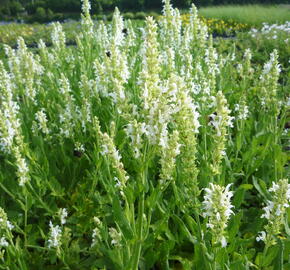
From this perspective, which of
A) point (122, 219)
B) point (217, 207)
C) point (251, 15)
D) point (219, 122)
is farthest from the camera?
point (251, 15)

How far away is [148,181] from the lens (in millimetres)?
3049

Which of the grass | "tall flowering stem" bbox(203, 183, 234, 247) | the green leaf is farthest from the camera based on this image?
the grass

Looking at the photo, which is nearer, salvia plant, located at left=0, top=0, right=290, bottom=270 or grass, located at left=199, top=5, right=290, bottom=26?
salvia plant, located at left=0, top=0, right=290, bottom=270

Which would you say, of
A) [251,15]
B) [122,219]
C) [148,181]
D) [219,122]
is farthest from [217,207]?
[251,15]

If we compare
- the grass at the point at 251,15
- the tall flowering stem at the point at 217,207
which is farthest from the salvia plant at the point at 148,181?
the grass at the point at 251,15

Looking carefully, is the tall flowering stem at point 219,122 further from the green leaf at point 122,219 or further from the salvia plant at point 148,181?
the green leaf at point 122,219

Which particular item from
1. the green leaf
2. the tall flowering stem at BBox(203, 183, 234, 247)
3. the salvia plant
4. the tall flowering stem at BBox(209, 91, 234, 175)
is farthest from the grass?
the tall flowering stem at BBox(203, 183, 234, 247)

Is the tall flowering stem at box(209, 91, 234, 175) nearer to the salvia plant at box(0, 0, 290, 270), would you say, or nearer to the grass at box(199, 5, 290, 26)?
the salvia plant at box(0, 0, 290, 270)

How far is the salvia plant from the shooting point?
188 centimetres

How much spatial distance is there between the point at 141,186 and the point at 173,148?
306 millimetres

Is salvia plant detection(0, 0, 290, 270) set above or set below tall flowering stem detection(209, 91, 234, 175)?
below

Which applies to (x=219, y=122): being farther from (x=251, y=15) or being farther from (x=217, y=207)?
(x=251, y=15)

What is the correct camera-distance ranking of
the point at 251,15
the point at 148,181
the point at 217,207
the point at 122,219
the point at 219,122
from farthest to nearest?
1. the point at 251,15
2. the point at 148,181
3. the point at 122,219
4. the point at 219,122
5. the point at 217,207

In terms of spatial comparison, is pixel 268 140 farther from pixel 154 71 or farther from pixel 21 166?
pixel 21 166
